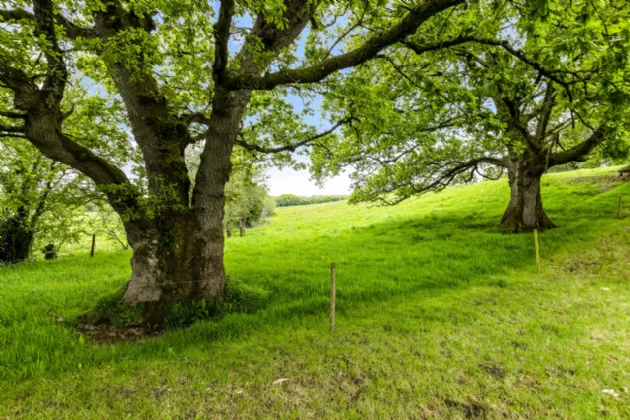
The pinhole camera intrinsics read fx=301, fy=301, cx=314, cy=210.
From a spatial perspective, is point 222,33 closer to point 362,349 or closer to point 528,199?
point 362,349

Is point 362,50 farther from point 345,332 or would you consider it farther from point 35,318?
point 35,318

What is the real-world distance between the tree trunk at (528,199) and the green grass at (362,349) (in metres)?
3.48

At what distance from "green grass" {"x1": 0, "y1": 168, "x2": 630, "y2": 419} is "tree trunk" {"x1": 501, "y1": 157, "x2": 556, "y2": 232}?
11.4 ft

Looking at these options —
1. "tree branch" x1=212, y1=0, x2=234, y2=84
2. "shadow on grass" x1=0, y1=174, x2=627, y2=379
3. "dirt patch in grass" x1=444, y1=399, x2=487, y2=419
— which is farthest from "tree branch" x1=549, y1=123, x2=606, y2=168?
"tree branch" x1=212, y1=0, x2=234, y2=84

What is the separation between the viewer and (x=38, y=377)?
4676mm

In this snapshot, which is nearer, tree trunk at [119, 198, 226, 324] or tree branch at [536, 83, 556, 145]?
tree trunk at [119, 198, 226, 324]

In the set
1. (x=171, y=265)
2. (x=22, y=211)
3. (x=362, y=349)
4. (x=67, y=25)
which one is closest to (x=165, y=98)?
(x=67, y=25)

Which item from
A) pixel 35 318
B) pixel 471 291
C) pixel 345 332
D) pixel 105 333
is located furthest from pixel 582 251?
pixel 35 318

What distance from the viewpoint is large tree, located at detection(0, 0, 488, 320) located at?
571 centimetres

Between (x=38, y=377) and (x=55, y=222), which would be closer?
(x=38, y=377)

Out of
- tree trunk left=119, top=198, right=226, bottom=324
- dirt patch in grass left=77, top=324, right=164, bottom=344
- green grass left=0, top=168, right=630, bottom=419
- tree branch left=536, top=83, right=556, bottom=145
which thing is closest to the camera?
green grass left=0, top=168, right=630, bottom=419

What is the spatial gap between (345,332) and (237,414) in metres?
3.00

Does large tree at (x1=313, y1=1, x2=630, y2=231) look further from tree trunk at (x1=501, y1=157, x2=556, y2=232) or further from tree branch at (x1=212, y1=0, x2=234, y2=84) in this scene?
tree branch at (x1=212, y1=0, x2=234, y2=84)

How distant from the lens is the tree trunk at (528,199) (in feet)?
49.5
